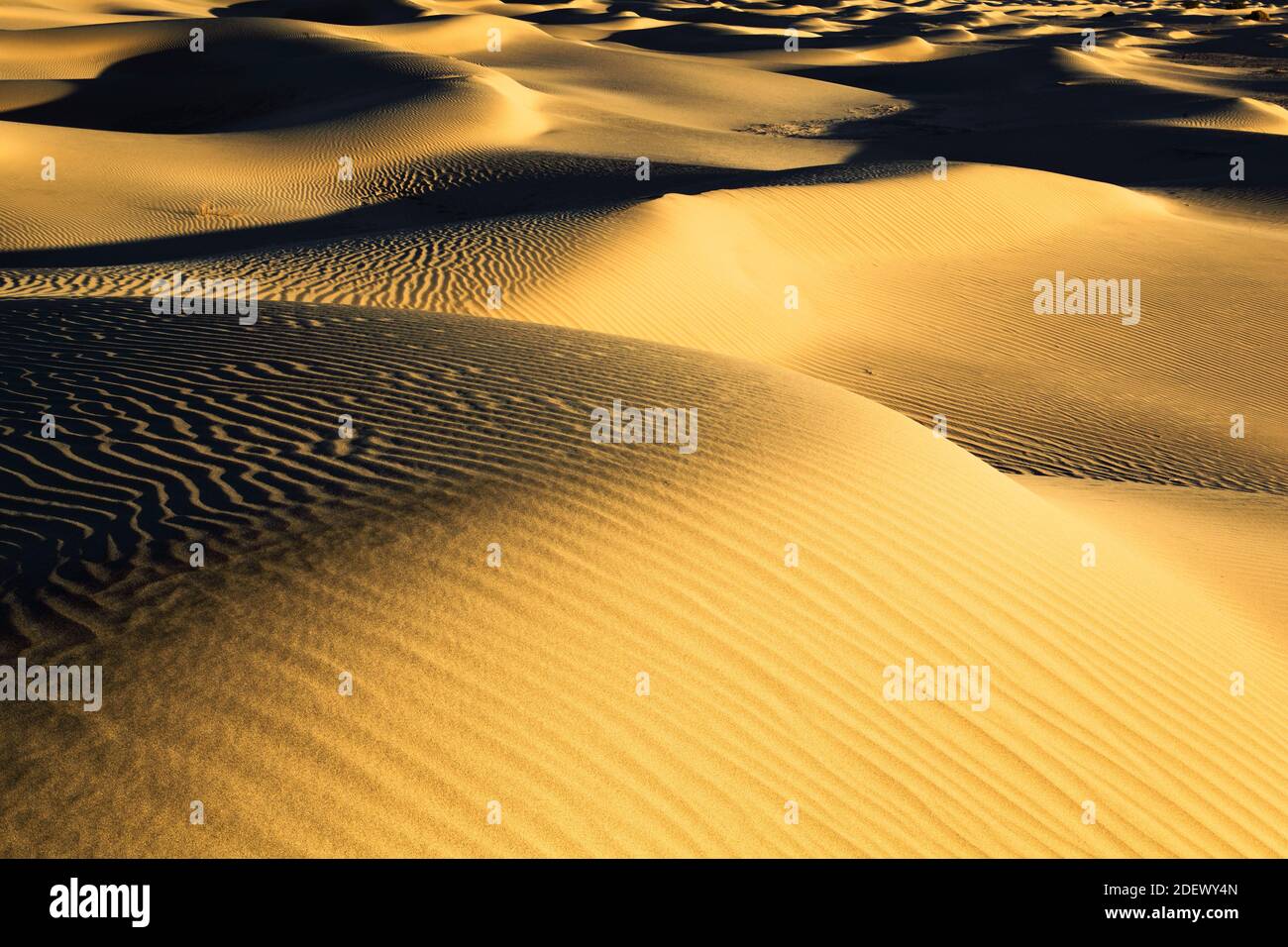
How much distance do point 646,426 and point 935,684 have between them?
2.02m

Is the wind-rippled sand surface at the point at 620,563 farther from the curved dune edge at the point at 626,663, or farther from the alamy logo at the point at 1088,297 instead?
the alamy logo at the point at 1088,297

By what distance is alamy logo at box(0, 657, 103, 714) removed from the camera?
3.17 m

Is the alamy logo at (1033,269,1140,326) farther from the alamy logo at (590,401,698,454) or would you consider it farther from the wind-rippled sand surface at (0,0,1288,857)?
the alamy logo at (590,401,698,454)

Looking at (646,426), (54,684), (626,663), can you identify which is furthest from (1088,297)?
(54,684)

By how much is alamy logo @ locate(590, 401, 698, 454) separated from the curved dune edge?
0.39 ft

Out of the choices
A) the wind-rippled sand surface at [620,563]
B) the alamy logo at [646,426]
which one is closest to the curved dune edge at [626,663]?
the wind-rippled sand surface at [620,563]

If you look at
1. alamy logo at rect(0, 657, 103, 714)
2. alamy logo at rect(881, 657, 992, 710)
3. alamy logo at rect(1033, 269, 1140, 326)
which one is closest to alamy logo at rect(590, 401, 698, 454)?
alamy logo at rect(881, 657, 992, 710)

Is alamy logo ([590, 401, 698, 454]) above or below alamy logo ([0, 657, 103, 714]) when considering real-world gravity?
below

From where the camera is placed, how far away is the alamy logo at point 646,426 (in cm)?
552

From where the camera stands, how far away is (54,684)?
3203mm
